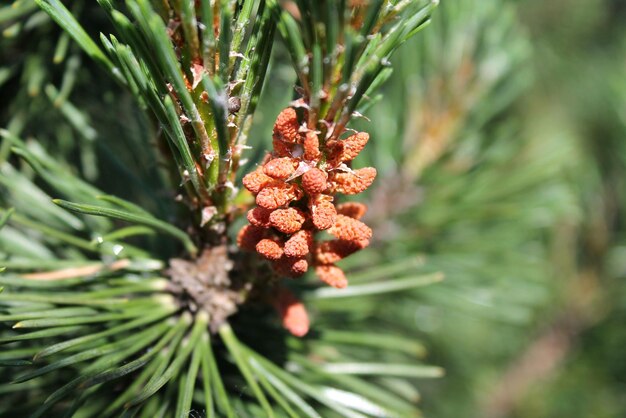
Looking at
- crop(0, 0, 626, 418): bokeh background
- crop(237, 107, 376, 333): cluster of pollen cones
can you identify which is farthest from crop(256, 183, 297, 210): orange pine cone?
crop(0, 0, 626, 418): bokeh background

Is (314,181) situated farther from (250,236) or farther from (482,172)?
(482,172)

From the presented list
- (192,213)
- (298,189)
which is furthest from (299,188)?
(192,213)

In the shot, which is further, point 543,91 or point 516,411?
point 543,91

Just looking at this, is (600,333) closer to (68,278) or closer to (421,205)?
(421,205)

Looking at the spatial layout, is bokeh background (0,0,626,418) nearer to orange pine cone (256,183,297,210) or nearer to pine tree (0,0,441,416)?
pine tree (0,0,441,416)

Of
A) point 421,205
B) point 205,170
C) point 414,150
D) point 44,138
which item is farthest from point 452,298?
point 44,138

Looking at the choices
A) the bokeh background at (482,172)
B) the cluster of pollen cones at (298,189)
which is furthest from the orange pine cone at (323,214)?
the bokeh background at (482,172)
